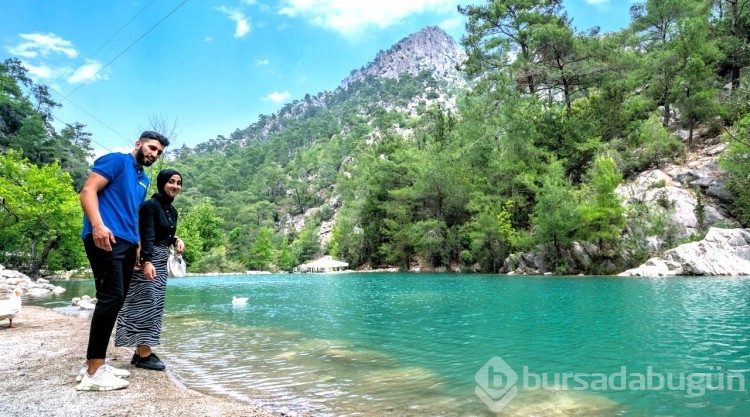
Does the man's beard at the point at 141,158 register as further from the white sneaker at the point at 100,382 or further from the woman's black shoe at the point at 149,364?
the woman's black shoe at the point at 149,364

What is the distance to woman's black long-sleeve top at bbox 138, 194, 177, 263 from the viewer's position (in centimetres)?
418

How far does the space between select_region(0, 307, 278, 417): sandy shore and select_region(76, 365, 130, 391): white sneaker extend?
7 centimetres

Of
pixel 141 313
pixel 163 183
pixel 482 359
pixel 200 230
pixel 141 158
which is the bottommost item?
pixel 482 359

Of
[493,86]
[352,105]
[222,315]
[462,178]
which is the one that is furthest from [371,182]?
[352,105]

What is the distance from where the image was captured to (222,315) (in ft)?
38.6

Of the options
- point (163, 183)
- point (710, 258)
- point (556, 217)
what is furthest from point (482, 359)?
point (556, 217)

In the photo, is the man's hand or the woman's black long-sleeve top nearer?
the man's hand

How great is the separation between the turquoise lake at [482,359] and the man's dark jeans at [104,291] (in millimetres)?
1426

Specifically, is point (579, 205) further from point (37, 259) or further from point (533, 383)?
point (37, 259)

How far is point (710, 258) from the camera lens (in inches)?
846

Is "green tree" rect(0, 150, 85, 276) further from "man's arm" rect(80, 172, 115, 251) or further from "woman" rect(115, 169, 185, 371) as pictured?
"man's arm" rect(80, 172, 115, 251)

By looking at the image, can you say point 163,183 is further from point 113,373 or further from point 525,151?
point 525,151

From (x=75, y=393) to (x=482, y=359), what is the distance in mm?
4863

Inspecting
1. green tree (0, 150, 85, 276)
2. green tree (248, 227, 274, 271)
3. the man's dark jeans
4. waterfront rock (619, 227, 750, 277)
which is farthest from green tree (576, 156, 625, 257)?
green tree (248, 227, 274, 271)
